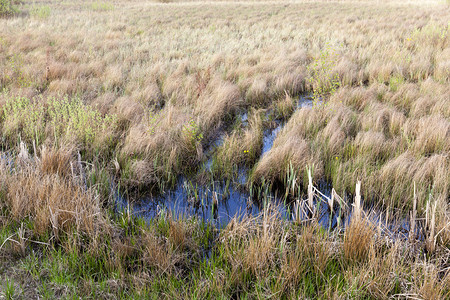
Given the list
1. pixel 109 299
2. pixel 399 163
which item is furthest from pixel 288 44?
pixel 109 299

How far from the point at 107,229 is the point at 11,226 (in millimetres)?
763

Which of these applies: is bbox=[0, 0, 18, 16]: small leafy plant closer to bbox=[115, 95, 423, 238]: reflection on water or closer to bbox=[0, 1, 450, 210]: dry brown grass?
bbox=[0, 1, 450, 210]: dry brown grass

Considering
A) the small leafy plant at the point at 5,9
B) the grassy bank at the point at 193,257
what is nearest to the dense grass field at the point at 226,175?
the grassy bank at the point at 193,257

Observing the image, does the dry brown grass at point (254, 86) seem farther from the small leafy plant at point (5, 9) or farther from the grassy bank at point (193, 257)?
the small leafy plant at point (5, 9)

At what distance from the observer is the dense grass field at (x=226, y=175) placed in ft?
6.32

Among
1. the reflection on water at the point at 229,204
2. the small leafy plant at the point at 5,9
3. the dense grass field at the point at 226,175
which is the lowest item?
the reflection on water at the point at 229,204

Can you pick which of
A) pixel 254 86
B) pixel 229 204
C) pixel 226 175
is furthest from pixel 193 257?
pixel 254 86

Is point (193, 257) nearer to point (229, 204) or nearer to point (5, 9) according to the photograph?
point (229, 204)

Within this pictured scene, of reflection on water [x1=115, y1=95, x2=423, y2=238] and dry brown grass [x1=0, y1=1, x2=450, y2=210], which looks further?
dry brown grass [x1=0, y1=1, x2=450, y2=210]

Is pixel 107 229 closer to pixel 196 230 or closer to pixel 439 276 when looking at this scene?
pixel 196 230

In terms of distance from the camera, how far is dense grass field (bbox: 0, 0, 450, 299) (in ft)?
6.32

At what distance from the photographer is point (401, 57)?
22.4 ft

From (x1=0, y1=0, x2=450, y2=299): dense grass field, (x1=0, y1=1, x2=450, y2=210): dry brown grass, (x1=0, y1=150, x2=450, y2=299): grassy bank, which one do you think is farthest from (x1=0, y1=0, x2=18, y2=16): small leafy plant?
(x1=0, y1=150, x2=450, y2=299): grassy bank

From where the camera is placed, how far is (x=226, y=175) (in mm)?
3264
